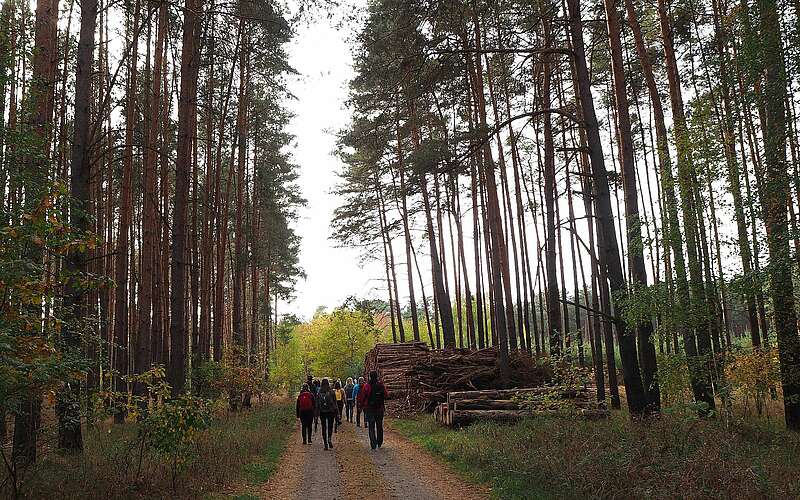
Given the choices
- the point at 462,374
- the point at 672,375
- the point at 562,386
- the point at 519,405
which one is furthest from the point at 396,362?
the point at 672,375

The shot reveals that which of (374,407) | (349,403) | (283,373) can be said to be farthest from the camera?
(283,373)

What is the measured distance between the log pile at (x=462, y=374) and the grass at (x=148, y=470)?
27.0 ft

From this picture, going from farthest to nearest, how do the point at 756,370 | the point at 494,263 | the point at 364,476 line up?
the point at 494,263 < the point at 756,370 < the point at 364,476

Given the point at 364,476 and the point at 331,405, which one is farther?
the point at 331,405

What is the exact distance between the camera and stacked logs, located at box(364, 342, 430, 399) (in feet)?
80.2

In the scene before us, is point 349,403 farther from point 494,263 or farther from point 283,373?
point 283,373

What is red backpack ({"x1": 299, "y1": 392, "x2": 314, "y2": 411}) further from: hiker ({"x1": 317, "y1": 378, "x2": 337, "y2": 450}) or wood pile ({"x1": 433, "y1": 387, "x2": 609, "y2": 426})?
wood pile ({"x1": 433, "y1": 387, "x2": 609, "y2": 426})

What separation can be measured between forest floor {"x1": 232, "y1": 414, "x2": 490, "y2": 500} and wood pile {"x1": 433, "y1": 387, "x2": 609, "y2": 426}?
1982 mm

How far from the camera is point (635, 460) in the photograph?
802 cm

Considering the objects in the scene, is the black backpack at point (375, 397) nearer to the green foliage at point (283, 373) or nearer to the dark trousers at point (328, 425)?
the dark trousers at point (328, 425)

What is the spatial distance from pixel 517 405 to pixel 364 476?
267 inches

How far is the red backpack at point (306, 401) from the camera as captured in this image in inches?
587

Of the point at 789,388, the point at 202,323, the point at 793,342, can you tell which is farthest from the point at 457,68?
the point at 202,323

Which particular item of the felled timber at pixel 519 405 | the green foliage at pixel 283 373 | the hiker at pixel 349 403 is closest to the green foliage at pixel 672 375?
the felled timber at pixel 519 405
